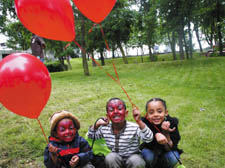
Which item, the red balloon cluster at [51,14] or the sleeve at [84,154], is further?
the sleeve at [84,154]

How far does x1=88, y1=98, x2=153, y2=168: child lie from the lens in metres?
2.05

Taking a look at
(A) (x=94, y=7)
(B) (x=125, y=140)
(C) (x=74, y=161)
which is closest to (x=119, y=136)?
(B) (x=125, y=140)

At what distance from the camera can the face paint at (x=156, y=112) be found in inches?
79.7

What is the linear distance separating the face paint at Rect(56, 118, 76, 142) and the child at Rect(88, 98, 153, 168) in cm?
32

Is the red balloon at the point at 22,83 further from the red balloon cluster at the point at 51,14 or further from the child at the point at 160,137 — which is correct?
the child at the point at 160,137

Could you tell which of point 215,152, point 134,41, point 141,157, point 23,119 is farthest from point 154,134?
point 134,41

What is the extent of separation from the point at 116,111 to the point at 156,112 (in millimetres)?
424

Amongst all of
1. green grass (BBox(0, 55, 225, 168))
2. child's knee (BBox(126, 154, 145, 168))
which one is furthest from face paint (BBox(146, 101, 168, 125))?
green grass (BBox(0, 55, 225, 168))

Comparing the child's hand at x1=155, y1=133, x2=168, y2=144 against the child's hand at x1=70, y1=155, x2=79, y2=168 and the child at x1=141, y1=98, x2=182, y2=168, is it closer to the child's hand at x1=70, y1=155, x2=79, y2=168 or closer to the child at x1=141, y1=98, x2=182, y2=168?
the child at x1=141, y1=98, x2=182, y2=168

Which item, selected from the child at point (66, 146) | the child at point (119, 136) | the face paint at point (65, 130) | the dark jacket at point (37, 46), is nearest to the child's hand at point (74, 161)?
the child at point (66, 146)

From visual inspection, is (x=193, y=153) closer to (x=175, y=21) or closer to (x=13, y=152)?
(x=13, y=152)

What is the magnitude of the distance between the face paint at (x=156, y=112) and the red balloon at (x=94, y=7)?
1.13m

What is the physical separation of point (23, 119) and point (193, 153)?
322 centimetres

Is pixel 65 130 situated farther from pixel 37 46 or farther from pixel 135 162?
pixel 37 46
